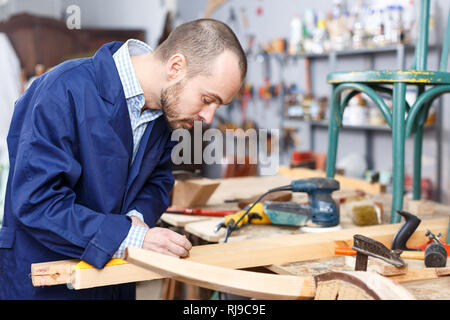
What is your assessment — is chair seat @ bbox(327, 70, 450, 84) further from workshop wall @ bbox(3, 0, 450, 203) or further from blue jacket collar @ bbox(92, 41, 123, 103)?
workshop wall @ bbox(3, 0, 450, 203)

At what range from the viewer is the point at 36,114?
1096 millimetres

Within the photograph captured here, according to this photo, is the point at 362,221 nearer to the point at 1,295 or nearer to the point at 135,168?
the point at 135,168

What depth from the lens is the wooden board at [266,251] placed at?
1.04 meters

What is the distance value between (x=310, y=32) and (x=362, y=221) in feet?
11.2

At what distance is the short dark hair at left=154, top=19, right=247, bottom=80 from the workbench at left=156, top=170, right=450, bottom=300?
497 mm

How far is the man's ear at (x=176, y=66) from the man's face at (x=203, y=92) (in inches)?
0.8

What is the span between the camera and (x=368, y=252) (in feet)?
3.35

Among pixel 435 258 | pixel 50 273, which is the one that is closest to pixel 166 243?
pixel 50 273

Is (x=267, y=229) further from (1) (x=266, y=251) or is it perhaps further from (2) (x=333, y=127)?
(2) (x=333, y=127)

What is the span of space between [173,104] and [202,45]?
173 mm
